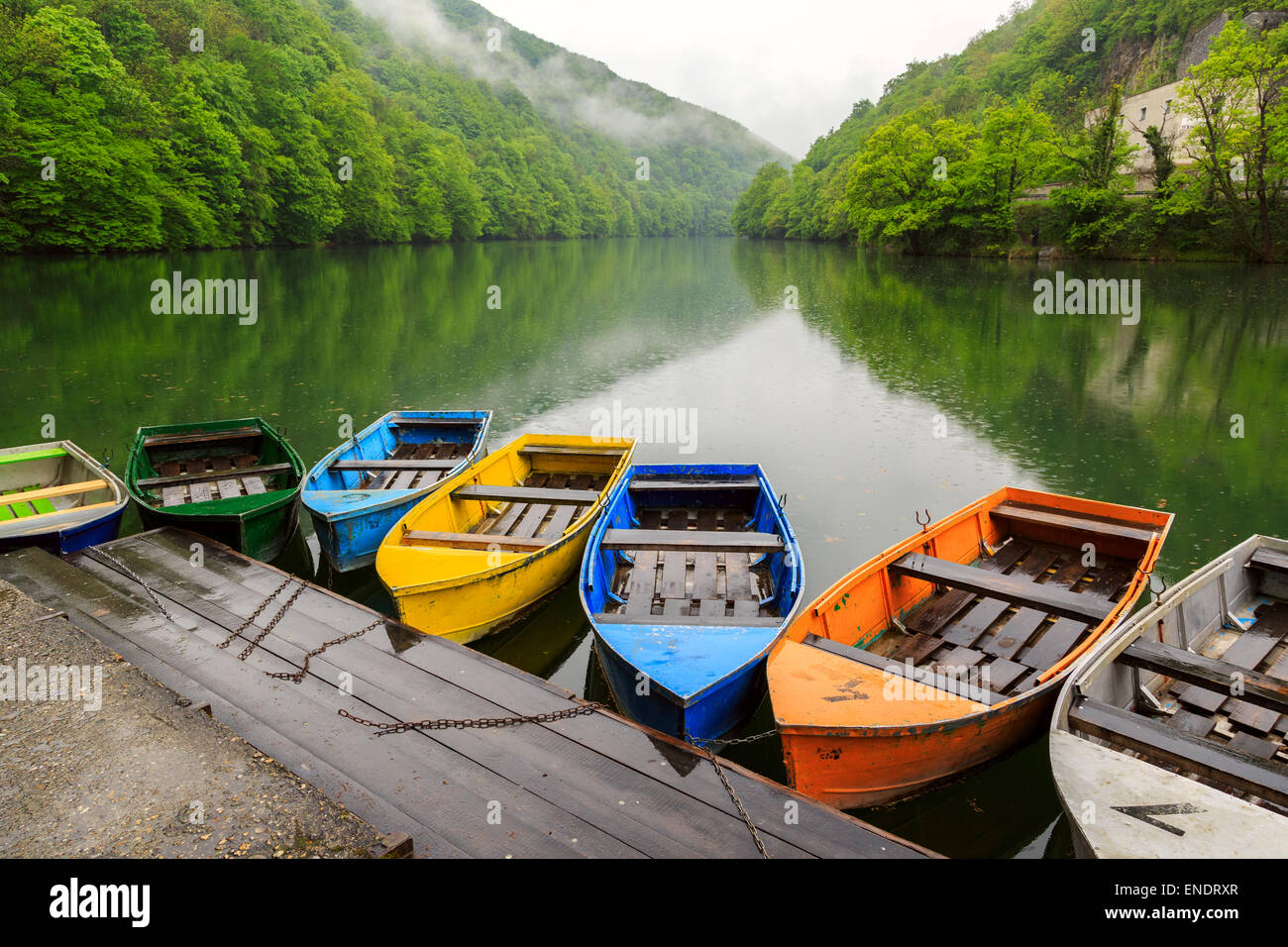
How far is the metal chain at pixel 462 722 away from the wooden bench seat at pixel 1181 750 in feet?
11.4

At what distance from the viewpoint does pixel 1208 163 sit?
4359cm

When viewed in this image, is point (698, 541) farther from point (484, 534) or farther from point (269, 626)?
point (269, 626)

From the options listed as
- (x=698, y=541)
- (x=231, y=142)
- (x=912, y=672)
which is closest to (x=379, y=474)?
(x=698, y=541)

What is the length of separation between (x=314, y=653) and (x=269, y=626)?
71cm

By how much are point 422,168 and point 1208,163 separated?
215 ft

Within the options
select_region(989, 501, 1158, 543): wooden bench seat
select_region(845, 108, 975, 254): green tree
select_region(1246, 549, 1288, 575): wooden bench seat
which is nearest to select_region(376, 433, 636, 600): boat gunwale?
select_region(989, 501, 1158, 543): wooden bench seat

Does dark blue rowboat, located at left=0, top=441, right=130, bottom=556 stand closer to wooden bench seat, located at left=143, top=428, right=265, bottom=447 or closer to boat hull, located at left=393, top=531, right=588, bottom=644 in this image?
→ wooden bench seat, located at left=143, top=428, right=265, bottom=447

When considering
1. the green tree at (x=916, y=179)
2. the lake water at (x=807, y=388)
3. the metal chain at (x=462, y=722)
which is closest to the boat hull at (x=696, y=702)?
the metal chain at (x=462, y=722)

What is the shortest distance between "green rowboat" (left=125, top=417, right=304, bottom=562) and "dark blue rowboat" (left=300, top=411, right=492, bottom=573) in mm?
500

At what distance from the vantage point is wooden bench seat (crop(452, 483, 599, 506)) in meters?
9.34

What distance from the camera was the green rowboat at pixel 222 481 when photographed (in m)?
8.47

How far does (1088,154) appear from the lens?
50344mm

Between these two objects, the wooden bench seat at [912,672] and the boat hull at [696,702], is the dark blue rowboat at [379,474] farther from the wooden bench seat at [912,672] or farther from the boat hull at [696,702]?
the wooden bench seat at [912,672]

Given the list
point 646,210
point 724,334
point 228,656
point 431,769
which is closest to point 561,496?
point 228,656
